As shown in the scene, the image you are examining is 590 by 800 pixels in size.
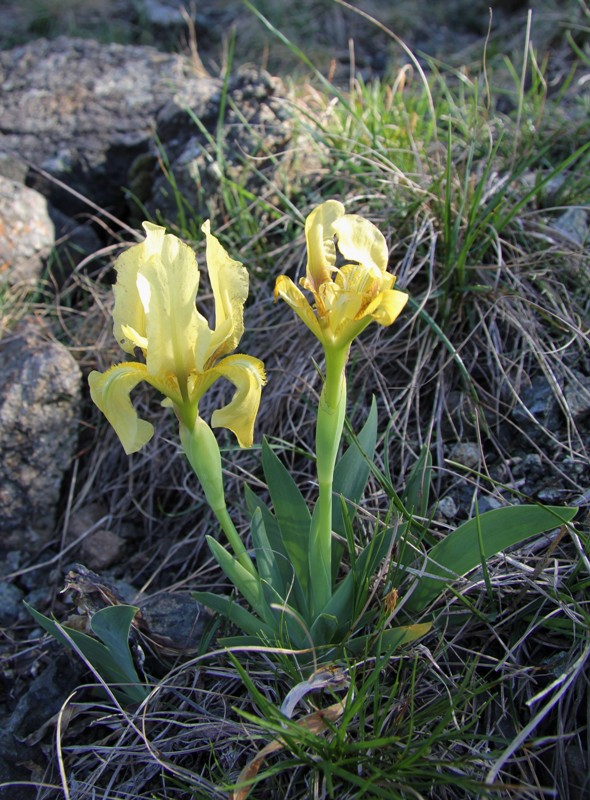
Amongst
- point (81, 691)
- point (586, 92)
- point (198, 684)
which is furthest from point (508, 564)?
point (586, 92)

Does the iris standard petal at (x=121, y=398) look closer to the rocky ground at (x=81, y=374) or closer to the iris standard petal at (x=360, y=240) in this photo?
the iris standard petal at (x=360, y=240)

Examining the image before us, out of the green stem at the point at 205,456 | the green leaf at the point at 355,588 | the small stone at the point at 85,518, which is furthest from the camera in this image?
the small stone at the point at 85,518

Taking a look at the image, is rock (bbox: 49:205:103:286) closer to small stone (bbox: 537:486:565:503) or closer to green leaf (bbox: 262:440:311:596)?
green leaf (bbox: 262:440:311:596)

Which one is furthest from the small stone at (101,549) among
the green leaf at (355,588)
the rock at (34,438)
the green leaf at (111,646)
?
the green leaf at (355,588)

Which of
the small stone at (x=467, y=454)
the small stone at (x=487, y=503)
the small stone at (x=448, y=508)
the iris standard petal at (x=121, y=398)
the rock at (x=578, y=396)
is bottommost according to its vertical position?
the small stone at (x=448, y=508)

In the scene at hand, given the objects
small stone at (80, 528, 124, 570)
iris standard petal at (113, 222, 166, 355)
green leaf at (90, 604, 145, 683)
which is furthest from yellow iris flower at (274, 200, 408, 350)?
small stone at (80, 528, 124, 570)

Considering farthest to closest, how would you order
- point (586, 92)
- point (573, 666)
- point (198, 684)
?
point (586, 92), point (198, 684), point (573, 666)

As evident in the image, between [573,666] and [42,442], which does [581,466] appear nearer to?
[573,666]

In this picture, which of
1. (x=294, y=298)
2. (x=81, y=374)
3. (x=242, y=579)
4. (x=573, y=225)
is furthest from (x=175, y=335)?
(x=573, y=225)
